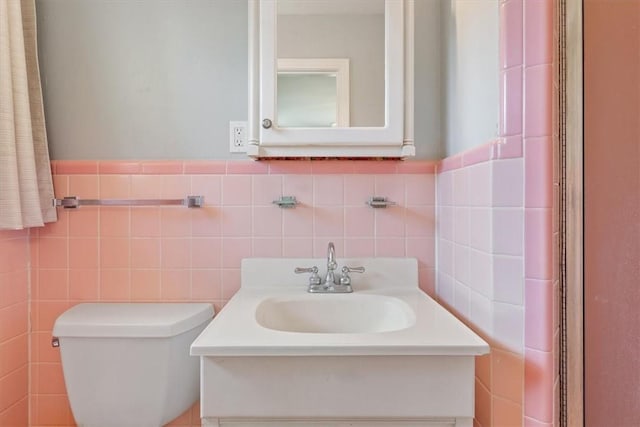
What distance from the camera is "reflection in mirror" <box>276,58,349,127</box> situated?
3.48 feet

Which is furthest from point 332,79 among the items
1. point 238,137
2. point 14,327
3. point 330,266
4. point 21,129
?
point 14,327

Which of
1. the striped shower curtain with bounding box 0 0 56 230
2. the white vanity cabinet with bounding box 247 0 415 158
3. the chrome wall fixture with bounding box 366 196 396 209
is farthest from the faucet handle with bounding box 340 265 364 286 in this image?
the striped shower curtain with bounding box 0 0 56 230

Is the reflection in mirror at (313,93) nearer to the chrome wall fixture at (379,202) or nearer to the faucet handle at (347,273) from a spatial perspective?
the chrome wall fixture at (379,202)

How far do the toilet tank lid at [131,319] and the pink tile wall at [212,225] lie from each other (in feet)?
0.20

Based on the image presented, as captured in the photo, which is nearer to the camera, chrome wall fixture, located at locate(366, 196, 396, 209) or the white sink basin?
the white sink basin

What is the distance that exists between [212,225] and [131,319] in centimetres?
36

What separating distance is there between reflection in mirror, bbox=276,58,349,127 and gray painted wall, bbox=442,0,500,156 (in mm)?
324

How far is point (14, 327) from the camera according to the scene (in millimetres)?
1137

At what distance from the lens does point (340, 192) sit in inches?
47.5

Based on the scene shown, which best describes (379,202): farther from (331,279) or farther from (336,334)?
(336,334)

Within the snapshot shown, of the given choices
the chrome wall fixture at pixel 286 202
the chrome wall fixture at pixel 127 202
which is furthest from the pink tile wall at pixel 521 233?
the chrome wall fixture at pixel 127 202

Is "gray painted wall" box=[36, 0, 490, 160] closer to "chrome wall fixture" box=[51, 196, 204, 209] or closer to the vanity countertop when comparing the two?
"chrome wall fixture" box=[51, 196, 204, 209]

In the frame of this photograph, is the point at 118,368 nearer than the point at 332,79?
Yes

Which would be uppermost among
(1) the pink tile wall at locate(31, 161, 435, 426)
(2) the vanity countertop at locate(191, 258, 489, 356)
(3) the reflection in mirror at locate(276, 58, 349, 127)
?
(3) the reflection in mirror at locate(276, 58, 349, 127)
